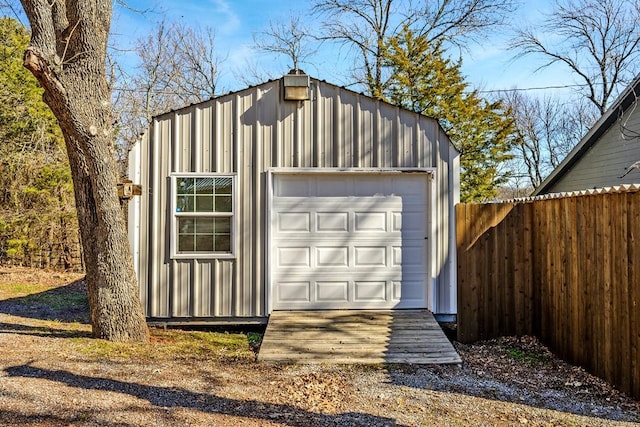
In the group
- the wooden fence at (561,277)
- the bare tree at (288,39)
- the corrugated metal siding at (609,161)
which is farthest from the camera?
the bare tree at (288,39)

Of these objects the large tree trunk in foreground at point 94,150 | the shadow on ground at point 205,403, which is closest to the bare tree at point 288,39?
the large tree trunk in foreground at point 94,150

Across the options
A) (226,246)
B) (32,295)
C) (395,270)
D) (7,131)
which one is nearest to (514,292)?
(395,270)

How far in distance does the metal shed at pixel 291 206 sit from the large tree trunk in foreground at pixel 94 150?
3.31 feet

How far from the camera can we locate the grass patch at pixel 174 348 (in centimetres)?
476

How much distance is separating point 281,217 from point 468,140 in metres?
10.5

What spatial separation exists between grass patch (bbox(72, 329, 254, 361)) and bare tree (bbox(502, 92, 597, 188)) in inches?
777

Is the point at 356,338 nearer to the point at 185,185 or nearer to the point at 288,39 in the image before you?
the point at 185,185

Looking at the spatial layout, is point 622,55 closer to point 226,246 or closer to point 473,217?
point 473,217

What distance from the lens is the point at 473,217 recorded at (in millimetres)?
5875

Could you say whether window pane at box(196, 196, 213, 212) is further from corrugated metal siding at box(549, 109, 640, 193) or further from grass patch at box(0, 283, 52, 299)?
corrugated metal siding at box(549, 109, 640, 193)

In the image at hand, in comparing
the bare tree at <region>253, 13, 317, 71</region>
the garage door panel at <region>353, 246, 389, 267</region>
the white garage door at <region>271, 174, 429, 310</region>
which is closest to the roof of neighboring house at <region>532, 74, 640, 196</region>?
the white garage door at <region>271, 174, 429, 310</region>

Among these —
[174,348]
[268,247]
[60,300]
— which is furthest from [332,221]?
[60,300]

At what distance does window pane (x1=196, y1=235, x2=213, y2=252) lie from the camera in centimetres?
630

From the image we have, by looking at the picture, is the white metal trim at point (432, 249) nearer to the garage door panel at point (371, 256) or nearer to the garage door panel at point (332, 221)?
the garage door panel at point (371, 256)
